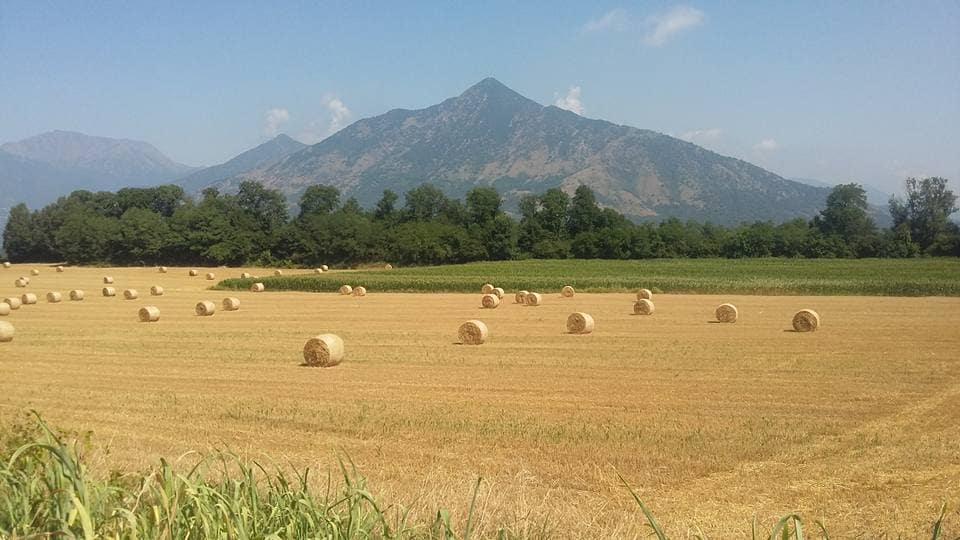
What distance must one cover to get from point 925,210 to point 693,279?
310 feet

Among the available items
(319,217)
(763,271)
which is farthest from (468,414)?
(319,217)

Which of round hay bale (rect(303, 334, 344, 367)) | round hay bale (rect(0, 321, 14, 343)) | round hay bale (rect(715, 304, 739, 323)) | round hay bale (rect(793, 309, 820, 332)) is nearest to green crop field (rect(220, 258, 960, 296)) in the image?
round hay bale (rect(715, 304, 739, 323))

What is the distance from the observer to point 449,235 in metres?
113

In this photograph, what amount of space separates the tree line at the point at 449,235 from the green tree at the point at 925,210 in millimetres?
168

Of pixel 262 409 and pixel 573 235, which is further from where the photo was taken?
pixel 573 235

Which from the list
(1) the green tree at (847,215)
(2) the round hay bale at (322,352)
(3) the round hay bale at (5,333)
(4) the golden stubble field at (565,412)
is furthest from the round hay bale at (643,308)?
(1) the green tree at (847,215)

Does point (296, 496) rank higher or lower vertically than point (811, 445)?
higher

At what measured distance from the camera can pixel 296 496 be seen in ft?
16.7

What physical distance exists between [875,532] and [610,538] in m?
4.60

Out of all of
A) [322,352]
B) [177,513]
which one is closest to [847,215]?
[322,352]

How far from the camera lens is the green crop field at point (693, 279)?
5657 centimetres

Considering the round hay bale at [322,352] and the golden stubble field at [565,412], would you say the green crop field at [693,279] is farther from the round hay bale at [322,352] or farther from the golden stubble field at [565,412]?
the round hay bale at [322,352]

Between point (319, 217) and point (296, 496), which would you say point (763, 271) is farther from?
point (296, 496)

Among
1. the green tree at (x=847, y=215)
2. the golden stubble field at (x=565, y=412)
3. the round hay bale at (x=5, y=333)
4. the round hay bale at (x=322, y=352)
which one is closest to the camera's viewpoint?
the golden stubble field at (x=565, y=412)
